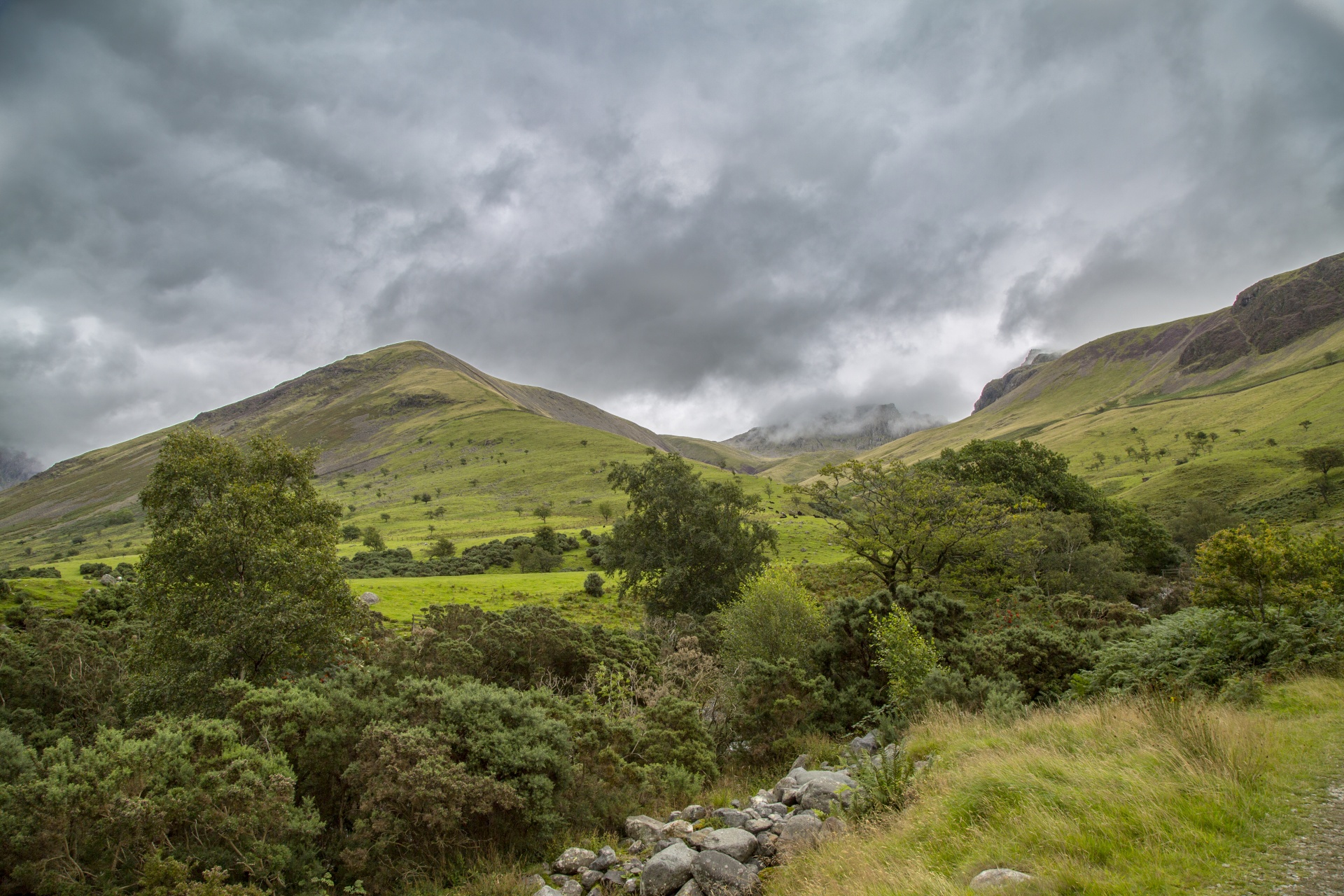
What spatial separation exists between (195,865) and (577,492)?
444ft

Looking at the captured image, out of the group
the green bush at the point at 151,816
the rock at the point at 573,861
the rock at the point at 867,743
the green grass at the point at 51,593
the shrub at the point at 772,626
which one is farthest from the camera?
the shrub at the point at 772,626

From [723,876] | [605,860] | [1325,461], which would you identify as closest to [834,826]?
[723,876]

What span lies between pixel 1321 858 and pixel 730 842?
7479 millimetres

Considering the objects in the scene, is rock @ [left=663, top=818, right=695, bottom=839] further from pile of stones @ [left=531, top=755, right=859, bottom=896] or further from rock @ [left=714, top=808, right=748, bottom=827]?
rock @ [left=714, top=808, right=748, bottom=827]

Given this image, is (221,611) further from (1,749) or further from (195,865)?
(195,865)

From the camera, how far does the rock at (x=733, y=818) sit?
1126 centimetres

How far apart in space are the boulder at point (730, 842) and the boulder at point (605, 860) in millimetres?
1456

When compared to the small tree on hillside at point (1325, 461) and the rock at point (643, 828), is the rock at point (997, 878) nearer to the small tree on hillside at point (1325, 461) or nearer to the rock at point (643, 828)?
the rock at point (643, 828)

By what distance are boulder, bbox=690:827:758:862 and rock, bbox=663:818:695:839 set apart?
0.64m

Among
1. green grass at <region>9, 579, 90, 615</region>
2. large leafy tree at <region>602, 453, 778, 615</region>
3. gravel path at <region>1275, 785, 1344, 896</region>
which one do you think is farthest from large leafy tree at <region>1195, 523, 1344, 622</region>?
green grass at <region>9, 579, 90, 615</region>

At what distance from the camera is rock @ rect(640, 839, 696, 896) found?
9.23m

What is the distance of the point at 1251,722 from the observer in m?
8.89

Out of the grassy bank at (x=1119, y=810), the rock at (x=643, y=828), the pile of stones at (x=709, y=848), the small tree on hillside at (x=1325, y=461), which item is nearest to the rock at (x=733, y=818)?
the pile of stones at (x=709, y=848)

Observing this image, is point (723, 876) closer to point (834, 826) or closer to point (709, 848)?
point (709, 848)
